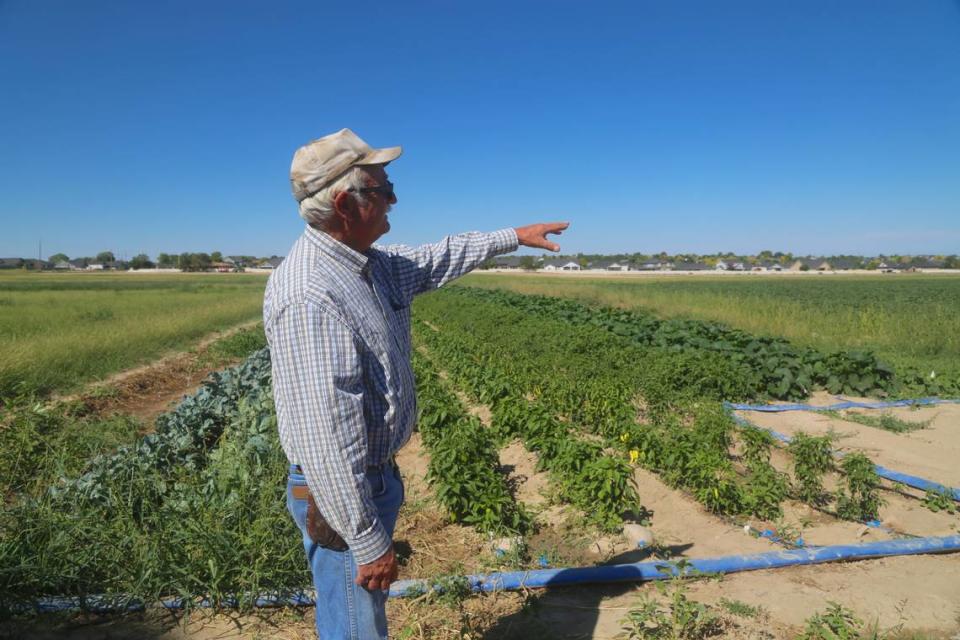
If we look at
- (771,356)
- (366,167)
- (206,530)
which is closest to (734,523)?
(206,530)

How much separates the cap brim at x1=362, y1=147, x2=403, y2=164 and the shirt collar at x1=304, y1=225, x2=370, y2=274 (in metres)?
0.28

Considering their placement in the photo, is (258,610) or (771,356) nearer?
(258,610)

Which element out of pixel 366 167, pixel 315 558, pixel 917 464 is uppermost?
pixel 366 167

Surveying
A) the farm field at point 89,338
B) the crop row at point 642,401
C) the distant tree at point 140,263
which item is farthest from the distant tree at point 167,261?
the crop row at point 642,401

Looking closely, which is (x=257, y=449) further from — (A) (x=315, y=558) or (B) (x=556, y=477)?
(A) (x=315, y=558)

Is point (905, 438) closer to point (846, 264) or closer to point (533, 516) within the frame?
point (533, 516)

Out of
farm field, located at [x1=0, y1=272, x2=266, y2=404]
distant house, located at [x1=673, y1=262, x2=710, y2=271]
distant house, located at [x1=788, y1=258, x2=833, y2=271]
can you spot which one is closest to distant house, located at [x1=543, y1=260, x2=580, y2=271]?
distant house, located at [x1=673, y1=262, x2=710, y2=271]

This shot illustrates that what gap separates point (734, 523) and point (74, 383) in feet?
38.9

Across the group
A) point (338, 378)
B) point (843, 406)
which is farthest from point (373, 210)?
point (843, 406)

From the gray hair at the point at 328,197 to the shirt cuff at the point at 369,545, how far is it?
103cm

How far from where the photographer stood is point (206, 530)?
3594 mm

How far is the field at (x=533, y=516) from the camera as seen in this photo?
3.27 metres

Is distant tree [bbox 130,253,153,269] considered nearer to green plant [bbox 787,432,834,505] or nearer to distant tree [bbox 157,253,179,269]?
distant tree [bbox 157,253,179,269]

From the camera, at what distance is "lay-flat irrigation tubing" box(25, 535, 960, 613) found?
3330mm
